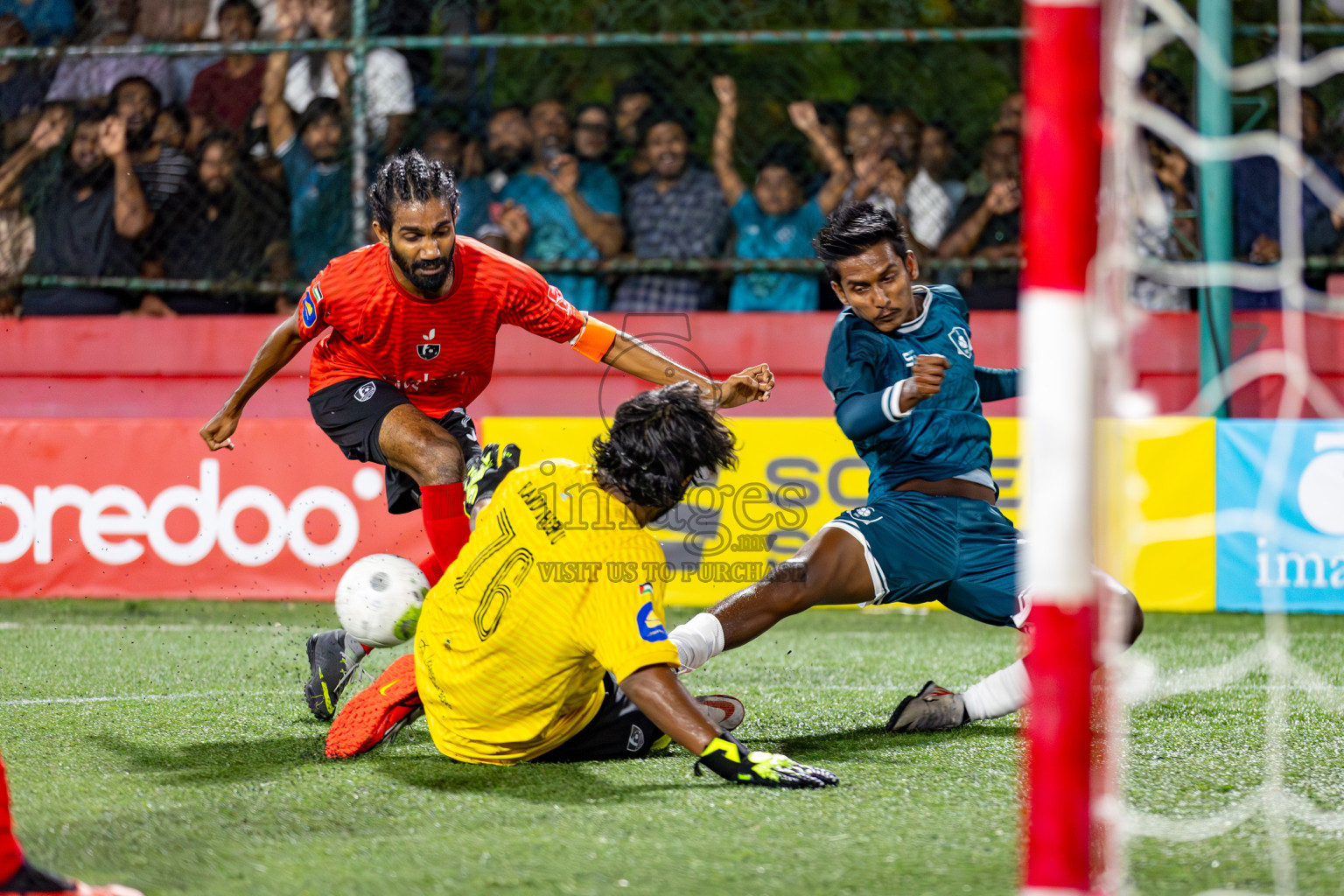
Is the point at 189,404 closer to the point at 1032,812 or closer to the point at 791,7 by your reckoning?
the point at 791,7

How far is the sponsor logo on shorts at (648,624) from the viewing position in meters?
3.07

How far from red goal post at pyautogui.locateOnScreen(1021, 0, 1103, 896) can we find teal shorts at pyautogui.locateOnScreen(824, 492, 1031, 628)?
1.96 m

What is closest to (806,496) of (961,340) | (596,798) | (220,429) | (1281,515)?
(1281,515)

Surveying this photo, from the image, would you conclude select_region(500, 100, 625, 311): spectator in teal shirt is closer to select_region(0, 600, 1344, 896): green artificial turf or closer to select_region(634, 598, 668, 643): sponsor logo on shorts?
select_region(0, 600, 1344, 896): green artificial turf

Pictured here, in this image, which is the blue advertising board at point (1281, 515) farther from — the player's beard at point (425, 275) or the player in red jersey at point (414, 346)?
the player's beard at point (425, 275)

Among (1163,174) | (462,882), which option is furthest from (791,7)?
(462,882)

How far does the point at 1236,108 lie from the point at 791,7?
273 cm

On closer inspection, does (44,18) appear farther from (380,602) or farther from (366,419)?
(380,602)

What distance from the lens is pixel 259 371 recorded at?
4539 millimetres

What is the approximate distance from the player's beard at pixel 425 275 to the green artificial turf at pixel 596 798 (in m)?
1.35

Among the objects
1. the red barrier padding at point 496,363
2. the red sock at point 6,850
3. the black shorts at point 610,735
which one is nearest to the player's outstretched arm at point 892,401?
the black shorts at point 610,735

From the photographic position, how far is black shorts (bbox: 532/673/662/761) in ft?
11.6

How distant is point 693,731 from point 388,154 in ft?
19.6

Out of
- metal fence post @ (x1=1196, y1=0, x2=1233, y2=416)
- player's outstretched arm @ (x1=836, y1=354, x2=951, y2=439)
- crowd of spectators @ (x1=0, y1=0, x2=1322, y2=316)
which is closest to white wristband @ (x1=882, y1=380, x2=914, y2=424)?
player's outstretched arm @ (x1=836, y1=354, x2=951, y2=439)
